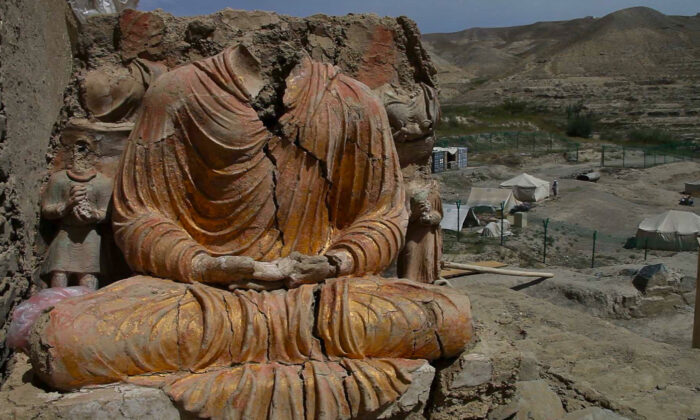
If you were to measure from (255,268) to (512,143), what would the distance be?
24.9 m

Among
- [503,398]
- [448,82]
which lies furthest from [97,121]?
[448,82]

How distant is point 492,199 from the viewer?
16.1 meters

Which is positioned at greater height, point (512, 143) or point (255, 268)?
point (255, 268)

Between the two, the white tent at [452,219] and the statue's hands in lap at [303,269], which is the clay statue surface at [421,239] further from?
the white tent at [452,219]

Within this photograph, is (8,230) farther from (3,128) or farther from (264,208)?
(264,208)

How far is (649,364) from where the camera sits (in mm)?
4988

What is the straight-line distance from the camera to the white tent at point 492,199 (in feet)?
52.1

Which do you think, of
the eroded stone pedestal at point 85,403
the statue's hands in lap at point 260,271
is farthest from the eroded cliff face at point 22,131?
the statue's hands in lap at point 260,271

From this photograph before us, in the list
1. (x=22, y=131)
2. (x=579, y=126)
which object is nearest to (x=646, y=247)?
(x=22, y=131)

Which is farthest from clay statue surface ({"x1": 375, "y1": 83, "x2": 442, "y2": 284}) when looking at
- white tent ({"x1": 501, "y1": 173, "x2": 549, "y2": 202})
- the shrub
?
the shrub

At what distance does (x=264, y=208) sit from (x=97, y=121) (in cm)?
133

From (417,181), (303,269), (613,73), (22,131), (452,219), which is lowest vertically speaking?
(452,219)

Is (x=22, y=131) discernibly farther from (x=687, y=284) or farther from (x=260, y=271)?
(x=687, y=284)

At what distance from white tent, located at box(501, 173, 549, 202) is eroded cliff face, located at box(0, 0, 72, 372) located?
14.2 meters
